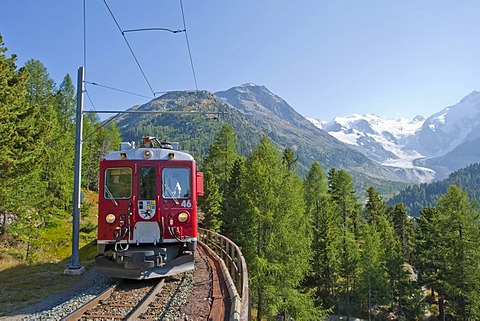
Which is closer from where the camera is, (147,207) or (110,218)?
(110,218)

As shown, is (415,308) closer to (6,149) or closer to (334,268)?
(334,268)

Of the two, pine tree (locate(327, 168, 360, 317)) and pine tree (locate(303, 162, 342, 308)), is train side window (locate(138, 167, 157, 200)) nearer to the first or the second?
pine tree (locate(303, 162, 342, 308))

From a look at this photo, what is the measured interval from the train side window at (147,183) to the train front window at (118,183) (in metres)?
0.32

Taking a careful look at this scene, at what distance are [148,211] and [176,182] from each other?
3.74ft

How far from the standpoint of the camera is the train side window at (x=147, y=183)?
32.9ft

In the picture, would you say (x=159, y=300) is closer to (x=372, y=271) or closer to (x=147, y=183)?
(x=147, y=183)

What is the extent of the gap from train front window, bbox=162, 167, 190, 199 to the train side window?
0.31 metres

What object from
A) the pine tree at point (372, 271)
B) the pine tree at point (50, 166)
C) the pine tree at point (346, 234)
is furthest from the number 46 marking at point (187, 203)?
the pine tree at point (372, 271)

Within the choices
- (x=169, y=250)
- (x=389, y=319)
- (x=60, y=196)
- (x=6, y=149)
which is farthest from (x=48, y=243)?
(x=389, y=319)

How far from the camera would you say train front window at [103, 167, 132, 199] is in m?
10.0

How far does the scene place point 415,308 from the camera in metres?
37.1

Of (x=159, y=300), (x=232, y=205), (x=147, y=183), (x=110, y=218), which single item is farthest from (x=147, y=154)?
(x=232, y=205)

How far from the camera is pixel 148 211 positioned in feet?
32.4

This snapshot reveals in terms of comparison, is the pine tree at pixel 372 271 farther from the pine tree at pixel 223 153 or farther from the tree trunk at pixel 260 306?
the tree trunk at pixel 260 306
